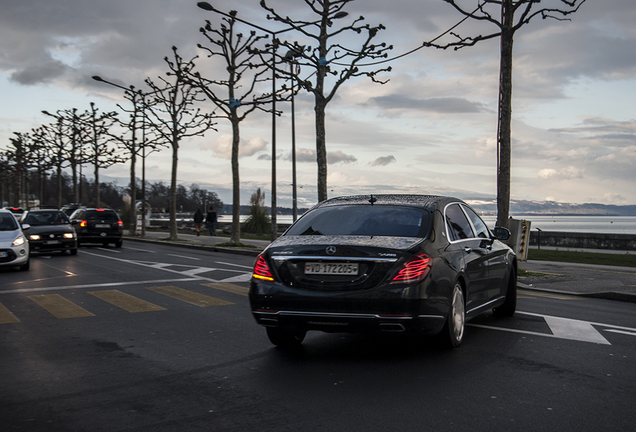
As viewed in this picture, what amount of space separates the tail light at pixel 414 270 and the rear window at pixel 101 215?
23.9 metres

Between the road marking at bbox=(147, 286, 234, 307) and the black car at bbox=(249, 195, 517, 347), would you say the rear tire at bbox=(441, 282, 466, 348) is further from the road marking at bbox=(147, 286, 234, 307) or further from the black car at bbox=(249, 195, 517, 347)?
the road marking at bbox=(147, 286, 234, 307)

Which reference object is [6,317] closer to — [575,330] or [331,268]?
[331,268]

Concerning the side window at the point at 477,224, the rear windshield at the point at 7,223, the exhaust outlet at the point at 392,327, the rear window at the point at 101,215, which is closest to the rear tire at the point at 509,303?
the side window at the point at 477,224

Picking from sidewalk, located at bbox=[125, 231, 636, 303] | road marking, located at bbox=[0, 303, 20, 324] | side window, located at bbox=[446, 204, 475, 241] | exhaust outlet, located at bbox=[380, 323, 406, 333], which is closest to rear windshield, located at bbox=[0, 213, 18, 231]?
road marking, located at bbox=[0, 303, 20, 324]

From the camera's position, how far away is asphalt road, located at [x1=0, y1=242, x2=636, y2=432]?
14.2ft

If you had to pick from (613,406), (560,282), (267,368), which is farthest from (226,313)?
(560,282)

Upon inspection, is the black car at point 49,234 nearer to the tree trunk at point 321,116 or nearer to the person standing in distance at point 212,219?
the tree trunk at point 321,116

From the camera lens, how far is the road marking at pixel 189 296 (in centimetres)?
1026

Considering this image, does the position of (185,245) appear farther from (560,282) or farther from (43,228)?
(560,282)

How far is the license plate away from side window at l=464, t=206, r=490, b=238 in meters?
2.57

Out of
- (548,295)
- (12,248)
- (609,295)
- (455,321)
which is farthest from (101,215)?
(455,321)

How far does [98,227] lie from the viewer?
27547mm

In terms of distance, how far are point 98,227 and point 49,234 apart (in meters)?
5.16

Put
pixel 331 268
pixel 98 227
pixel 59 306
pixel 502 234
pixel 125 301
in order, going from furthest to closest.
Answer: pixel 98 227
pixel 125 301
pixel 59 306
pixel 502 234
pixel 331 268
